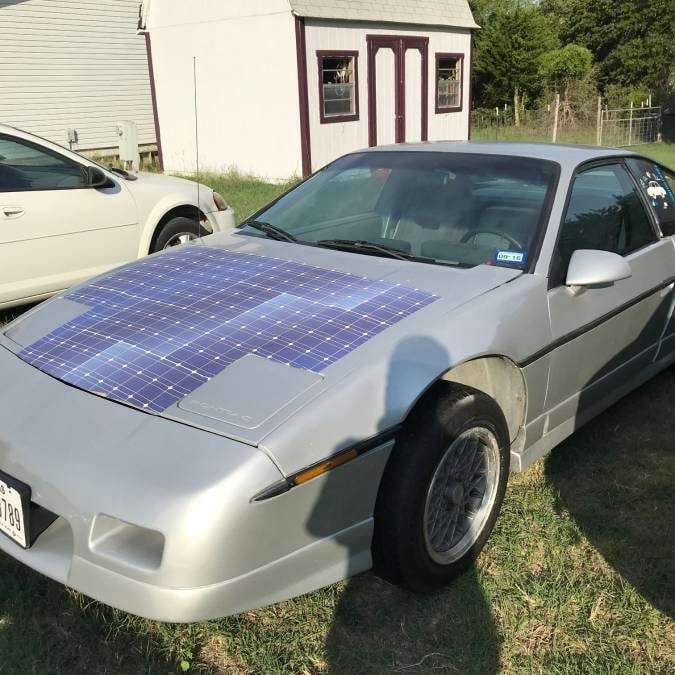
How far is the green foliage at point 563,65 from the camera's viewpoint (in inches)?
1203

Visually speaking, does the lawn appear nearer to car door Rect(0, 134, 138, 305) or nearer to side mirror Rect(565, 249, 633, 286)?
side mirror Rect(565, 249, 633, 286)

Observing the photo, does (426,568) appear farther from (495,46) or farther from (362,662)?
(495,46)

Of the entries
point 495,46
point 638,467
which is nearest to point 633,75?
point 495,46

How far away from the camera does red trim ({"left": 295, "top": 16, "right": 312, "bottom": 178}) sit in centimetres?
1327

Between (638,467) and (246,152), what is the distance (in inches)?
496

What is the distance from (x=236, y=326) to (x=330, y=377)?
1.64ft

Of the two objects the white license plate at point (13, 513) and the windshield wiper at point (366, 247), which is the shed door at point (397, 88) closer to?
the windshield wiper at point (366, 247)

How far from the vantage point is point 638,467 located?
3611 millimetres

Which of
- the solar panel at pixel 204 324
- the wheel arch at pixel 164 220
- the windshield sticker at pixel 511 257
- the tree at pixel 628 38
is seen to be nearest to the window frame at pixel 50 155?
the wheel arch at pixel 164 220

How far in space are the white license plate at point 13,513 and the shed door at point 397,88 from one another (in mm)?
13782

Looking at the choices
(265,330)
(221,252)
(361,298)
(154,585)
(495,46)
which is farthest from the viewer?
(495,46)

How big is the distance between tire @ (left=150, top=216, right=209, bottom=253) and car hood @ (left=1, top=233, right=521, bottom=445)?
2848 mm

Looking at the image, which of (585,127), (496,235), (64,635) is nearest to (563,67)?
(585,127)

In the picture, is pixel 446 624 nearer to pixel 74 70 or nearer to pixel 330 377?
pixel 330 377
